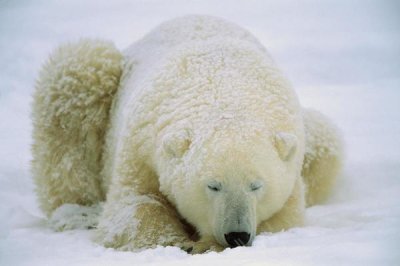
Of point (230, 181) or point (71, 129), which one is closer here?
point (230, 181)

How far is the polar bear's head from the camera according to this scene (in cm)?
268

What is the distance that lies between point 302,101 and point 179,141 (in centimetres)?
388

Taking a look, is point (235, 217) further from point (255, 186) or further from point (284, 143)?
point (284, 143)

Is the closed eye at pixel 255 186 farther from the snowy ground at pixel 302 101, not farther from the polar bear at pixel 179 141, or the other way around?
the snowy ground at pixel 302 101

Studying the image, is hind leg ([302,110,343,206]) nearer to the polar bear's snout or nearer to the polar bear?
the polar bear

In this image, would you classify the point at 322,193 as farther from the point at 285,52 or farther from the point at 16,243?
the point at 285,52

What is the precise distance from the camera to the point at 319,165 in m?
4.34

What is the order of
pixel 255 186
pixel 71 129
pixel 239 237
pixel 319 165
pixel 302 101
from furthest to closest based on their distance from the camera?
1. pixel 302 101
2. pixel 319 165
3. pixel 71 129
4. pixel 255 186
5. pixel 239 237

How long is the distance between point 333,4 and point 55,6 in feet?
16.1

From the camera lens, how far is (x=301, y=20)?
971 centimetres

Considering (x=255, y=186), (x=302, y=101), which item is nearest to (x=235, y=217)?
(x=255, y=186)

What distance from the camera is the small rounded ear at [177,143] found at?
293cm

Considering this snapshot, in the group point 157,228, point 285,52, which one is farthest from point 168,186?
point 285,52

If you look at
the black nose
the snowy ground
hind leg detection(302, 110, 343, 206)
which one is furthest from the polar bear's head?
hind leg detection(302, 110, 343, 206)
